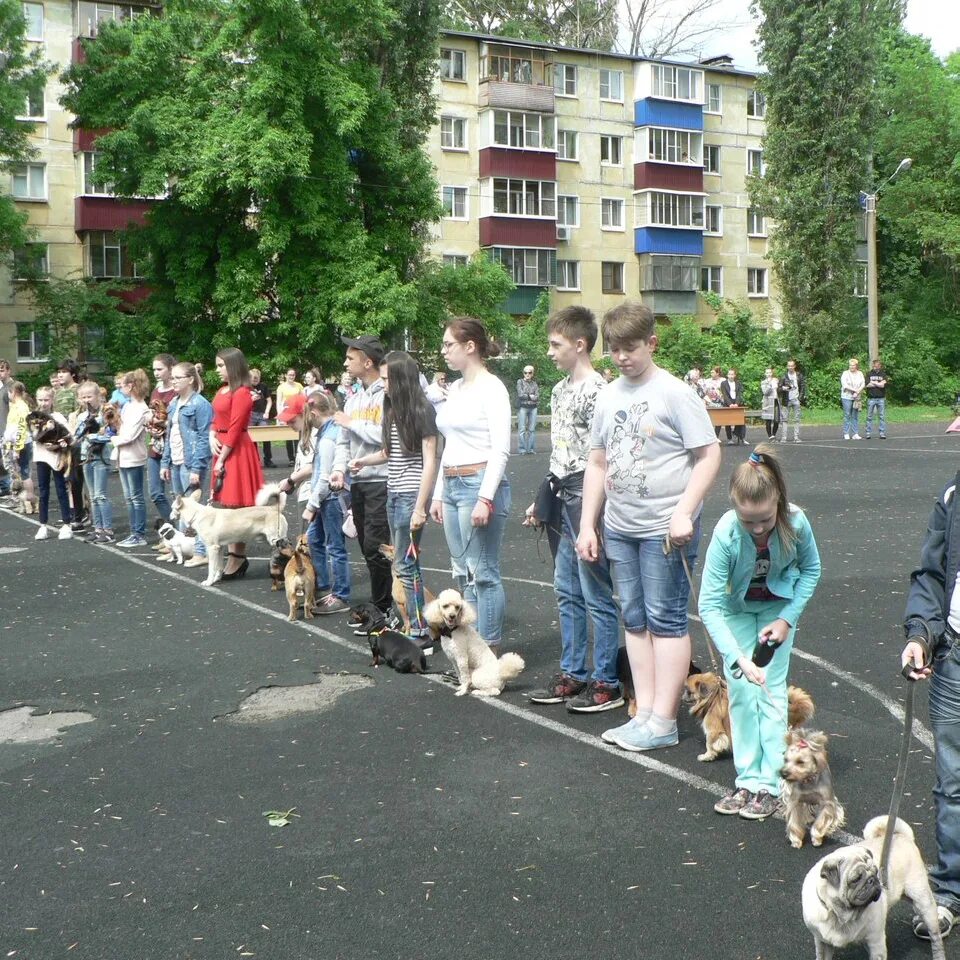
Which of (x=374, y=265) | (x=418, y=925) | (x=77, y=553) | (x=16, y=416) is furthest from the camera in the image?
(x=374, y=265)

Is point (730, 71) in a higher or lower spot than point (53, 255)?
higher

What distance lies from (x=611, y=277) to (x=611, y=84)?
9.13 metres

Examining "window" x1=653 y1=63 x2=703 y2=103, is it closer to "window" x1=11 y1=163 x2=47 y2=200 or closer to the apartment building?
the apartment building

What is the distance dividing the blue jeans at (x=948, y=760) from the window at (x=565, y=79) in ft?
183

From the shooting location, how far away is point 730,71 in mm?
60500

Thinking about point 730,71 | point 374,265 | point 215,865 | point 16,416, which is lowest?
point 215,865

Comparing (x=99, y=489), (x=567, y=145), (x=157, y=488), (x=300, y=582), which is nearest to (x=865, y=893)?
(x=300, y=582)

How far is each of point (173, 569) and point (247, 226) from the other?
30.5 metres

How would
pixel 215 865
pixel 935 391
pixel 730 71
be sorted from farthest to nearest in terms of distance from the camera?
1. pixel 730 71
2. pixel 935 391
3. pixel 215 865

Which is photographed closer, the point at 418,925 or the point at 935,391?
the point at 418,925

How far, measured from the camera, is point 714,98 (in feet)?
200

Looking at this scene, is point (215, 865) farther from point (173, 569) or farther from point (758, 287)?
point (758, 287)

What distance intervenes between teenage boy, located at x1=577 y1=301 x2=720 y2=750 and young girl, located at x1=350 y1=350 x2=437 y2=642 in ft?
6.84

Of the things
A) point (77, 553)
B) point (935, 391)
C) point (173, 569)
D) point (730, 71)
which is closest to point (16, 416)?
point (77, 553)
